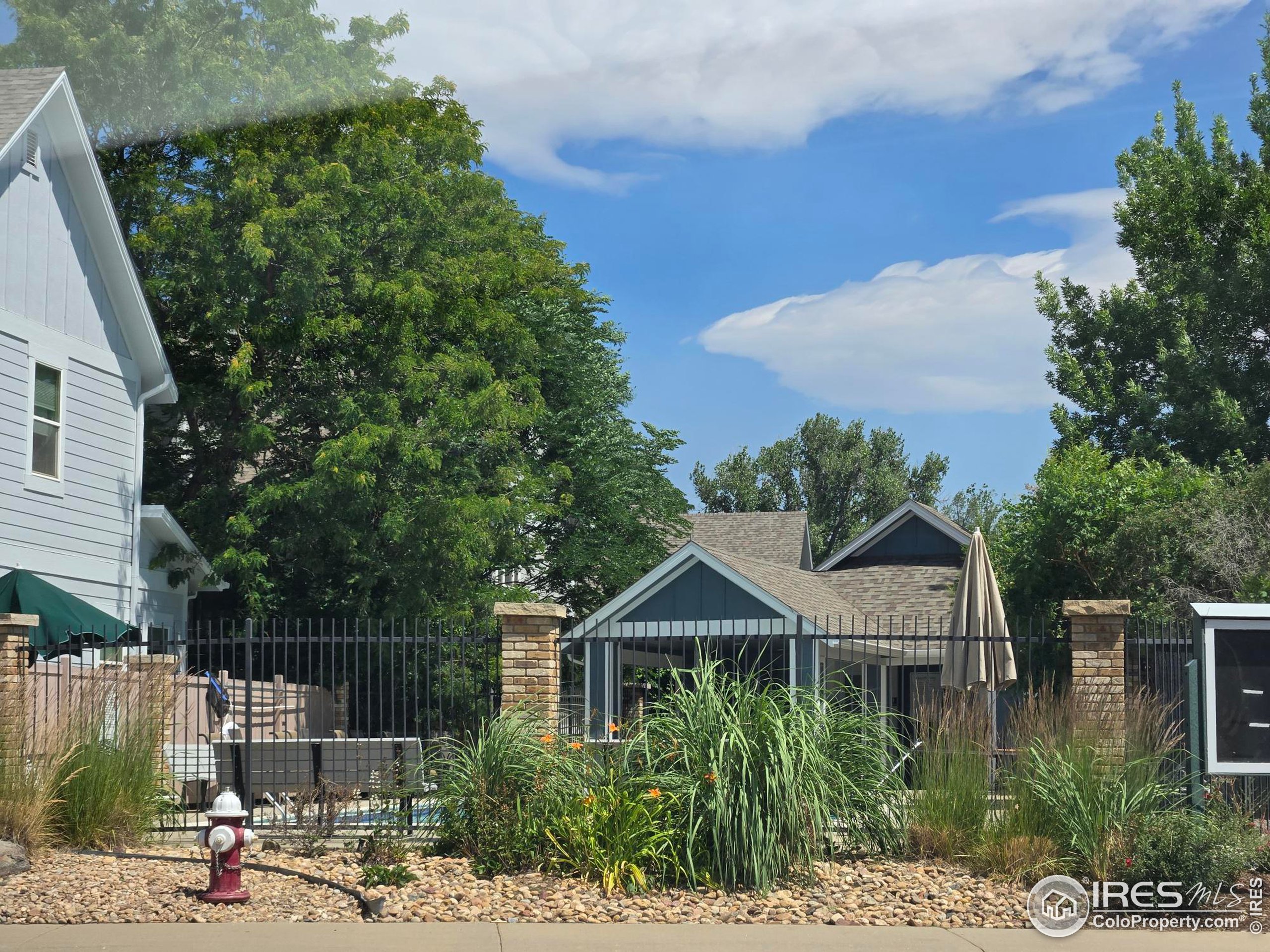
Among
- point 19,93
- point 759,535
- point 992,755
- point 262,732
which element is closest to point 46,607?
point 262,732

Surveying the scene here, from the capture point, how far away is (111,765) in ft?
32.9

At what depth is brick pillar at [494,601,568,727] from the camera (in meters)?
11.0

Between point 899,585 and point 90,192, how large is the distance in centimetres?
1712

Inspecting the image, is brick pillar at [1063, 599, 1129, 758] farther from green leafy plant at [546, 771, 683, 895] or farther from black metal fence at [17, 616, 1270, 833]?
green leafy plant at [546, 771, 683, 895]

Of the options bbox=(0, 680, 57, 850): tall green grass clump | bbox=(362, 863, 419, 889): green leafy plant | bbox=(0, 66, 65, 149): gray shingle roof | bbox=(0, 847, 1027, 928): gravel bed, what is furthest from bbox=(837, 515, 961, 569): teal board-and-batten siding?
bbox=(0, 680, 57, 850): tall green grass clump

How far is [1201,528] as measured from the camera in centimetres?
1808

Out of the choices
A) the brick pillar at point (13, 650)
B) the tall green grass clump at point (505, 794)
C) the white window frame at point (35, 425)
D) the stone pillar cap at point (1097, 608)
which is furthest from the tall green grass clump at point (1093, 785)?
the white window frame at point (35, 425)

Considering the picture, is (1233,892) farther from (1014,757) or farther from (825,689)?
(825,689)

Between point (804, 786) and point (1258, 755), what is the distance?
3.23 m

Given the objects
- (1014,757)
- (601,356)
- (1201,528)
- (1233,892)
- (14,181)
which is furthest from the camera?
(601,356)

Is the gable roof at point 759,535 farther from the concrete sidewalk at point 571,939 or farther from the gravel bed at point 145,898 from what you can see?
the concrete sidewalk at point 571,939

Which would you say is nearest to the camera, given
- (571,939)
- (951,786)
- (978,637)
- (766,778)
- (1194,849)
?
(571,939)

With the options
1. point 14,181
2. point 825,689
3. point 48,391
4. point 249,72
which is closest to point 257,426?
point 48,391

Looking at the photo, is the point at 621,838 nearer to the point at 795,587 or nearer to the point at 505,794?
the point at 505,794
